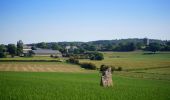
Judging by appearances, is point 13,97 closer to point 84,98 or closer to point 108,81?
point 84,98

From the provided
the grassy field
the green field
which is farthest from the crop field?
the grassy field

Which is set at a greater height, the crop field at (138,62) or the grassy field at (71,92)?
the grassy field at (71,92)

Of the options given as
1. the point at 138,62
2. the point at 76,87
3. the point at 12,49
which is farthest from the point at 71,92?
the point at 12,49

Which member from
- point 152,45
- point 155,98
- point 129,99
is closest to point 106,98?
point 129,99

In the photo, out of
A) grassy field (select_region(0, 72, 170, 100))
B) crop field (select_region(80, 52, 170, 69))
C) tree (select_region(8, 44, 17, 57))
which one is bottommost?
crop field (select_region(80, 52, 170, 69))

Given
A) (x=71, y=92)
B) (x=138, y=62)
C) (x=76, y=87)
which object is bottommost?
(x=138, y=62)

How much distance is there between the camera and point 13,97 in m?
15.4

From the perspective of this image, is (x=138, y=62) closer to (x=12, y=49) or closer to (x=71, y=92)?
(x=12, y=49)

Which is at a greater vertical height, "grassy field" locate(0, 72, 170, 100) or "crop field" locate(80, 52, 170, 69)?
"grassy field" locate(0, 72, 170, 100)

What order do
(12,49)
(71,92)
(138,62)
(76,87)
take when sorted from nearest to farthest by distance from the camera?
(71,92)
(76,87)
(138,62)
(12,49)

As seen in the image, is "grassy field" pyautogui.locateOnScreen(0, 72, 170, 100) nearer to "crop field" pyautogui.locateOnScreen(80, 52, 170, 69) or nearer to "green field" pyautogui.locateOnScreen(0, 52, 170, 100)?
"green field" pyautogui.locateOnScreen(0, 52, 170, 100)

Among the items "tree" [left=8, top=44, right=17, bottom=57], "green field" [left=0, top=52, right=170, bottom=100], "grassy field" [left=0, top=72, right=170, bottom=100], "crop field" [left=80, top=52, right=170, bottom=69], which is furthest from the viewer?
"tree" [left=8, top=44, right=17, bottom=57]

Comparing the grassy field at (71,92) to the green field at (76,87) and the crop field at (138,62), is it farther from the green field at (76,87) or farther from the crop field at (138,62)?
the crop field at (138,62)

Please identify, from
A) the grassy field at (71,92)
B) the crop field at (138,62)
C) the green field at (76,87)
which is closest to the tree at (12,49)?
the crop field at (138,62)
